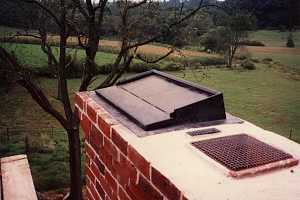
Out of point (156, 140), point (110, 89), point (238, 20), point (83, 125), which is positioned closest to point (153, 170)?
point (156, 140)

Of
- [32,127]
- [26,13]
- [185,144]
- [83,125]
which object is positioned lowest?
[32,127]

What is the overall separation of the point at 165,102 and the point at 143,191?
0.58 metres

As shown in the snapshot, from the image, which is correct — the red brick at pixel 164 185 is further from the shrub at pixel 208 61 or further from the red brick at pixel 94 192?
the shrub at pixel 208 61

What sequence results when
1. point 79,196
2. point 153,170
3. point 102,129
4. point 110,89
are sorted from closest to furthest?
point 153,170, point 102,129, point 110,89, point 79,196

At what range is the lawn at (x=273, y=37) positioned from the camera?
5614 centimetres

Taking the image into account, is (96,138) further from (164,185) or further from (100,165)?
(164,185)

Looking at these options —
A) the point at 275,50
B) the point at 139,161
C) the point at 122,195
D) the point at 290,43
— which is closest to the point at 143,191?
the point at 139,161

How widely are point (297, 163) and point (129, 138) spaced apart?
61 cm

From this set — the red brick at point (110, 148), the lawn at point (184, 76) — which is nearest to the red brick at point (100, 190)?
the red brick at point (110, 148)

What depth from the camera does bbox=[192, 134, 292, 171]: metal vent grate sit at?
114 cm

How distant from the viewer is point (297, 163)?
1170mm

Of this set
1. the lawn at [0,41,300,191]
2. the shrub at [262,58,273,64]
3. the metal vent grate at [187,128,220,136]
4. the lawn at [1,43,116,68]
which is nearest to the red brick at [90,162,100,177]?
the metal vent grate at [187,128,220,136]

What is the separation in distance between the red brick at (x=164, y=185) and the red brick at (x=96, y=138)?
2.00 feet

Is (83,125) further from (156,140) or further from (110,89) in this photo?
(156,140)
